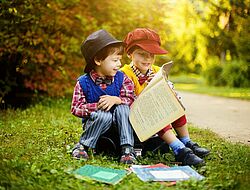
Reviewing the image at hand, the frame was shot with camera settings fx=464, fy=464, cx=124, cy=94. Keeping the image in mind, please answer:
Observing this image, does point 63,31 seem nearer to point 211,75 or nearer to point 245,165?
point 245,165

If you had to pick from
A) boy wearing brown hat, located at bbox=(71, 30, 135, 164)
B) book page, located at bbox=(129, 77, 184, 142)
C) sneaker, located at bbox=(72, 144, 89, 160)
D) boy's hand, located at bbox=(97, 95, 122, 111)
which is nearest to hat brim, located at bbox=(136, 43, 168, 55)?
boy wearing brown hat, located at bbox=(71, 30, 135, 164)

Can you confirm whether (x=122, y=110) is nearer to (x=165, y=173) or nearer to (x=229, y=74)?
(x=165, y=173)

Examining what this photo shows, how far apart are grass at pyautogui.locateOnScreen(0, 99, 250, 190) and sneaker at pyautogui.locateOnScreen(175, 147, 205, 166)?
0.09 m

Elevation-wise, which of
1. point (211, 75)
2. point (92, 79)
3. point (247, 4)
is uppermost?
point (247, 4)

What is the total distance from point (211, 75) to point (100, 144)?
1388 cm

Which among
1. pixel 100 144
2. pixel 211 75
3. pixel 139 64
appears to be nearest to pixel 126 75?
pixel 139 64

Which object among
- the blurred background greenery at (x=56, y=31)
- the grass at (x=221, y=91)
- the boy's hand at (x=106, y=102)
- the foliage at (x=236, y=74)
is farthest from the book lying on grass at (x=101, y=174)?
the foliage at (x=236, y=74)

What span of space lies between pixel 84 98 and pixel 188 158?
3.39ft

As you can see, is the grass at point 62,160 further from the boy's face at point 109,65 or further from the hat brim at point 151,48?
the hat brim at point 151,48

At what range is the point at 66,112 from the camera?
273 inches

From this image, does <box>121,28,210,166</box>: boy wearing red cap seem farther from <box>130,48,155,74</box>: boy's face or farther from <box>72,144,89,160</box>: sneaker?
<box>72,144,89,160</box>: sneaker

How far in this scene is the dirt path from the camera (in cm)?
547

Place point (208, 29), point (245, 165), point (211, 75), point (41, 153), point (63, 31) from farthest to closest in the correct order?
1. point (208, 29)
2. point (211, 75)
3. point (63, 31)
4. point (41, 153)
5. point (245, 165)

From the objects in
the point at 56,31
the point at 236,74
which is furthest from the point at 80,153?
the point at 236,74
